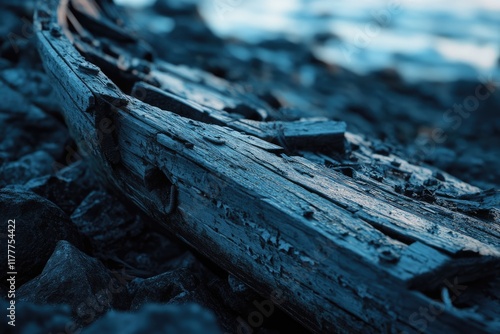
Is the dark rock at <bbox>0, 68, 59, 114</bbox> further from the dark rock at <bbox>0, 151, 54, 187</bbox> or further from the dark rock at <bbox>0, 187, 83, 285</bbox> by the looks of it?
the dark rock at <bbox>0, 187, 83, 285</bbox>

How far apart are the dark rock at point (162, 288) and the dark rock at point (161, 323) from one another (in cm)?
131

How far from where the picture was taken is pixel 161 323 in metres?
1.68

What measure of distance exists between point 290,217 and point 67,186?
2.82 m

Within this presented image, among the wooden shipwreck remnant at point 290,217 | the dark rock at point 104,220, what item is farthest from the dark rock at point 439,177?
the dark rock at point 104,220

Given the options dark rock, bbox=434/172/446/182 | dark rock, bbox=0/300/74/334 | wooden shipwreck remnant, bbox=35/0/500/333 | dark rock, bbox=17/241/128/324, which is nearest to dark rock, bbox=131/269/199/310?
dark rock, bbox=17/241/128/324

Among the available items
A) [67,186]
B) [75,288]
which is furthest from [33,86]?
[75,288]

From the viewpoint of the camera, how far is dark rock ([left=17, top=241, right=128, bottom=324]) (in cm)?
287

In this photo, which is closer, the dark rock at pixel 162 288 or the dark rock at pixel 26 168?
the dark rock at pixel 162 288

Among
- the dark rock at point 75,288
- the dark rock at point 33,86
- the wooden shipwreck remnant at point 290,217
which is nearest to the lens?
the wooden shipwreck remnant at point 290,217

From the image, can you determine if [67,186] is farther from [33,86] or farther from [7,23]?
[7,23]

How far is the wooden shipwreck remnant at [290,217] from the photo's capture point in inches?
87.5

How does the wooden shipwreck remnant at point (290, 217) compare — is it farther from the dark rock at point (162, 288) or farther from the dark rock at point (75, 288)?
the dark rock at point (75, 288)

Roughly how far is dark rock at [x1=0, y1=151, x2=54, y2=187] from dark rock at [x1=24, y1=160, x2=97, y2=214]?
0.30 metres

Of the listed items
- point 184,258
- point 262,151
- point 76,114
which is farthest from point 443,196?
point 76,114
